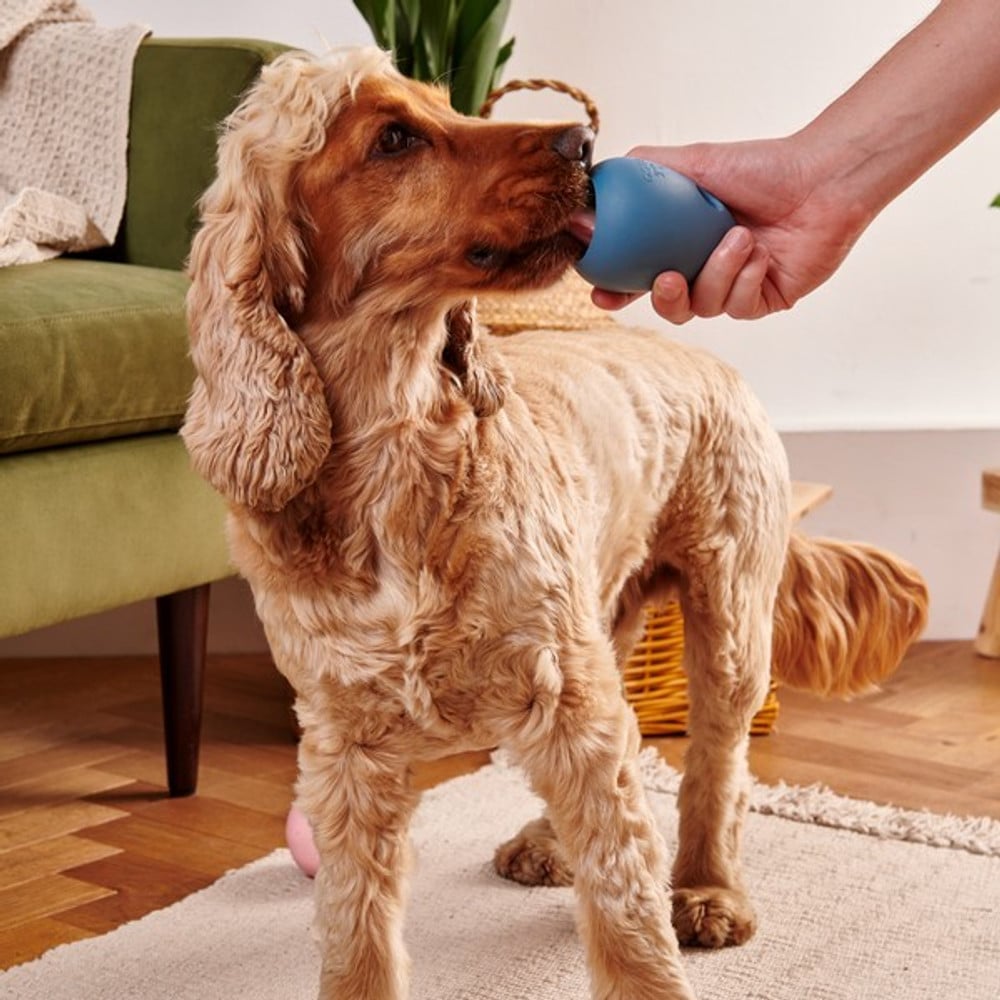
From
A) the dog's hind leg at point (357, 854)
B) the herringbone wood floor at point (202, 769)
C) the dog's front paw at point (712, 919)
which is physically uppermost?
the dog's hind leg at point (357, 854)

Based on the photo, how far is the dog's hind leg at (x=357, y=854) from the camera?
5.87 feet

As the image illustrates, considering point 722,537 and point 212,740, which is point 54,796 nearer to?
point 212,740

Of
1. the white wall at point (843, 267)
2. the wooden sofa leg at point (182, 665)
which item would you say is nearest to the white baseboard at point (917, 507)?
the white wall at point (843, 267)

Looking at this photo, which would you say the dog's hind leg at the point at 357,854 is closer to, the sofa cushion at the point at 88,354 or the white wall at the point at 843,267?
the sofa cushion at the point at 88,354

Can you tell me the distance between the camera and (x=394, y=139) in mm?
1681

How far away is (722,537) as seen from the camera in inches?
87.0

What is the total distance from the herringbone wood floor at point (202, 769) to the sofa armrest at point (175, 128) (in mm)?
946

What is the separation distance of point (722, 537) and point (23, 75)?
1.65m

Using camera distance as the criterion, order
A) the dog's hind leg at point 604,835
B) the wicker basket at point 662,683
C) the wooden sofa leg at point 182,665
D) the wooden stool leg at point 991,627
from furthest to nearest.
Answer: the wooden stool leg at point 991,627, the wicker basket at point 662,683, the wooden sofa leg at point 182,665, the dog's hind leg at point 604,835

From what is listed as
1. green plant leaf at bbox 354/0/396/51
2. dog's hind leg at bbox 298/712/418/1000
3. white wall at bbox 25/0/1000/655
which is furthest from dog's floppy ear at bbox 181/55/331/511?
white wall at bbox 25/0/1000/655

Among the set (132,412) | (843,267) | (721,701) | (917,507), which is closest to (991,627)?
(917,507)

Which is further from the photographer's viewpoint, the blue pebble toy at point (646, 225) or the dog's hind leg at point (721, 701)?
the dog's hind leg at point (721, 701)

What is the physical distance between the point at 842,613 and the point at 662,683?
66 centimetres

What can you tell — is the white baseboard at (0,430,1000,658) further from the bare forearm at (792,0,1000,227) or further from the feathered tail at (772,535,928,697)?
the bare forearm at (792,0,1000,227)
